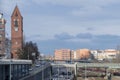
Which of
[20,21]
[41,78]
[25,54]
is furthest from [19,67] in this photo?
[20,21]

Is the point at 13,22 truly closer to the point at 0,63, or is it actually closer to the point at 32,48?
the point at 32,48

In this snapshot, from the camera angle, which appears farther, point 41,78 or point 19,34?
point 19,34

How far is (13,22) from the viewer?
18212 cm

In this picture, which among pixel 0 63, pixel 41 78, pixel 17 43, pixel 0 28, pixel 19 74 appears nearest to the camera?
pixel 0 63

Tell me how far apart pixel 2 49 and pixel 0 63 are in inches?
2507

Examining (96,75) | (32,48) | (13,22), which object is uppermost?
(13,22)

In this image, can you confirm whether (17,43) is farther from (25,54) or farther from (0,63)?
(0,63)

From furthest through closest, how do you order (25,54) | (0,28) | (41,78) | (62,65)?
(62,65) → (25,54) → (0,28) → (41,78)

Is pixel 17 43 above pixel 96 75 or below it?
above

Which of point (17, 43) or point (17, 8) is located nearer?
point (17, 43)

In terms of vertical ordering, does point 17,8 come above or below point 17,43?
above

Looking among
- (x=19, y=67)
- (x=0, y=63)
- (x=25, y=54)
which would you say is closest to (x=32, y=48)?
(x=25, y=54)

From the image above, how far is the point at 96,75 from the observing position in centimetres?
16500

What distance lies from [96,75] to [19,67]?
262ft
